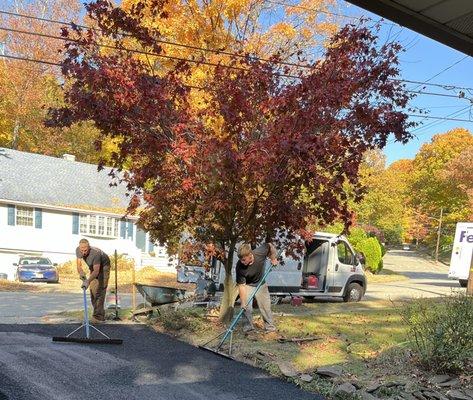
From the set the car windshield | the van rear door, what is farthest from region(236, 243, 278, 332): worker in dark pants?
the car windshield

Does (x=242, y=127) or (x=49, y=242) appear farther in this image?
(x=49, y=242)

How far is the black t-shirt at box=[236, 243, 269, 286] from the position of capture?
912 cm

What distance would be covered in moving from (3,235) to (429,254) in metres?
51.8

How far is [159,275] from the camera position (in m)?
27.2

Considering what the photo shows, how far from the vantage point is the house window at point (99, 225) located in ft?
98.3

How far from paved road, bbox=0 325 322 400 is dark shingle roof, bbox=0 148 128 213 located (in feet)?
71.9

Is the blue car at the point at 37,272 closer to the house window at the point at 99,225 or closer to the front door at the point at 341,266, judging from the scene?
the house window at the point at 99,225

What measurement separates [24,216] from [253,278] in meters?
22.4

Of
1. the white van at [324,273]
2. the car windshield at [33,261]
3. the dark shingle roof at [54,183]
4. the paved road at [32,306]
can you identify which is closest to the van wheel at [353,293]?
the white van at [324,273]

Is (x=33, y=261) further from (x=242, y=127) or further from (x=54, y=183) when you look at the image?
(x=242, y=127)

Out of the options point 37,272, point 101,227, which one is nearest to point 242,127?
point 37,272

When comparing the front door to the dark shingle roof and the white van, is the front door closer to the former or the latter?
the white van

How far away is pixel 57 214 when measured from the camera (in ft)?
95.3

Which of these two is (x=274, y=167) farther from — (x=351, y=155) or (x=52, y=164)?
(x=52, y=164)
